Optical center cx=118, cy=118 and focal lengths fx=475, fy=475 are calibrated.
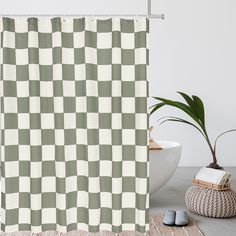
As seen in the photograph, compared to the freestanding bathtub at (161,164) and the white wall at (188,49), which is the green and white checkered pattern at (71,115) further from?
the white wall at (188,49)

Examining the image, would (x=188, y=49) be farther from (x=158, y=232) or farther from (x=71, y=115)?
(x=71, y=115)

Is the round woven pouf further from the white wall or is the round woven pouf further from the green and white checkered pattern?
the white wall

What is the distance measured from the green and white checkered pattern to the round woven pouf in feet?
3.22

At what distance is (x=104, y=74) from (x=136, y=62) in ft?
0.51

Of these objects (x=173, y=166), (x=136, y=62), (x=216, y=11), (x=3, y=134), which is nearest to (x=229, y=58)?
(x=216, y=11)

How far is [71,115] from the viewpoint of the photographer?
2162 mm

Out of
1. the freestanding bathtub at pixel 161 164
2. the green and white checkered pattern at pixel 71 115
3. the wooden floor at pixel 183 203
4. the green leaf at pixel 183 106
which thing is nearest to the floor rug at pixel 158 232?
the wooden floor at pixel 183 203

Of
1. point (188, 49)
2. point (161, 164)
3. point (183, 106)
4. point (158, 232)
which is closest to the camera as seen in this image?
point (158, 232)

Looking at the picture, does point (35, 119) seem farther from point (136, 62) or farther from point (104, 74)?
point (136, 62)

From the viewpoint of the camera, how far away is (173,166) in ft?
11.2

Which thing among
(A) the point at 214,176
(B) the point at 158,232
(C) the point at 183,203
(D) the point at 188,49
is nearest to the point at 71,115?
(B) the point at 158,232

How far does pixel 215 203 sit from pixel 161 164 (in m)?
0.49

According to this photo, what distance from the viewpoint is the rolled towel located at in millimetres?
3078

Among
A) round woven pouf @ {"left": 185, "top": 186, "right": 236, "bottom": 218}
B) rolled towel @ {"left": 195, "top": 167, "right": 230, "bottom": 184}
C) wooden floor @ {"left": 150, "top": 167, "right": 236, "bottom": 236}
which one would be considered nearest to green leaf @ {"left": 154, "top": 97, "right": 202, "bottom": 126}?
rolled towel @ {"left": 195, "top": 167, "right": 230, "bottom": 184}
